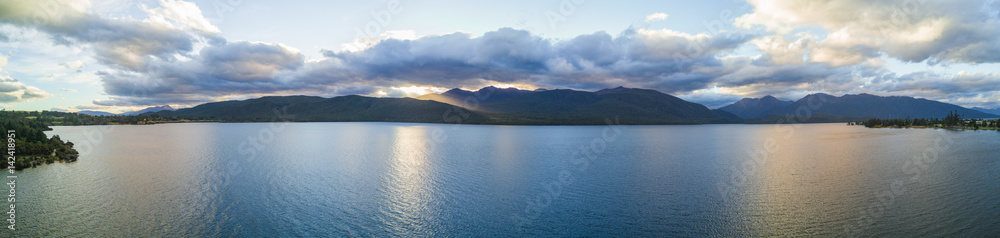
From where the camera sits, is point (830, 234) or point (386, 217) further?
point (386, 217)

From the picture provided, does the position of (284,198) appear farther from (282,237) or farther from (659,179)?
(659,179)

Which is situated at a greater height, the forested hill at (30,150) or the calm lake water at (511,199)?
the forested hill at (30,150)

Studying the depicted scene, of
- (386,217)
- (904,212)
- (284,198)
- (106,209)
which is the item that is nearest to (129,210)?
(106,209)

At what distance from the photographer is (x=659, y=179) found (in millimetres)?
47188

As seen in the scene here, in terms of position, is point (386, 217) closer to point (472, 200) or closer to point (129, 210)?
point (472, 200)

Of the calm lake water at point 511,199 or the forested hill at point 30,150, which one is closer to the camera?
the calm lake water at point 511,199

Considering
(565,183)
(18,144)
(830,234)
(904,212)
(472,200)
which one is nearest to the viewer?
(830,234)

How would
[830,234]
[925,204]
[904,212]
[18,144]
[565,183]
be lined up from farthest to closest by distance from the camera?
[18,144] < [565,183] < [925,204] < [904,212] < [830,234]

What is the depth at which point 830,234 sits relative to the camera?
26344 millimetres

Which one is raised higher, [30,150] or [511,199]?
[30,150]

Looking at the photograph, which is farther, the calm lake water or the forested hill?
the forested hill

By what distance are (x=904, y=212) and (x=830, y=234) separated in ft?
36.0

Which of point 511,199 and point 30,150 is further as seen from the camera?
point 30,150

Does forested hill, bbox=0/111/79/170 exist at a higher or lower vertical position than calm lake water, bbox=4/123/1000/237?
higher
